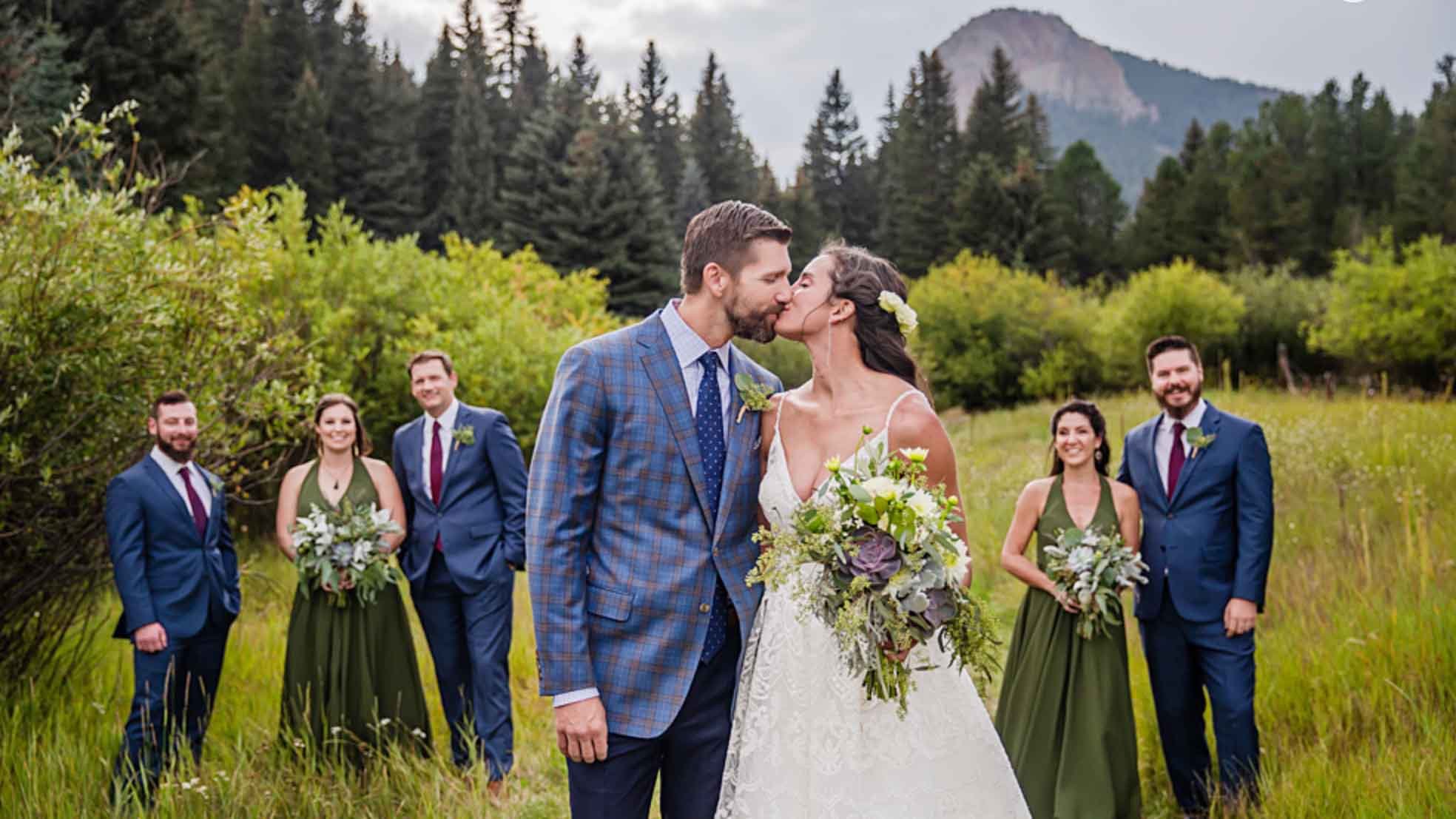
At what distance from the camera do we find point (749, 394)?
340 cm

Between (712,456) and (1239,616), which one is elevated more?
(712,456)

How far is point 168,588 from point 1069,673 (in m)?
4.57

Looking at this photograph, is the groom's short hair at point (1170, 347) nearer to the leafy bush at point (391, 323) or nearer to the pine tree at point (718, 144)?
the leafy bush at point (391, 323)

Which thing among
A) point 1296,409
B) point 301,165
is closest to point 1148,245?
point 301,165

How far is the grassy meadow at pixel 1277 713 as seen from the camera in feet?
16.1

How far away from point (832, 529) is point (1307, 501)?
8.24 meters

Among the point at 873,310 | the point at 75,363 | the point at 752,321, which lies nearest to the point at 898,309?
the point at 873,310

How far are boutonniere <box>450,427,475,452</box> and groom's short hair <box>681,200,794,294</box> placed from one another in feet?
11.8

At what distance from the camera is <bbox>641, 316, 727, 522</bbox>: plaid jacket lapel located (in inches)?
127

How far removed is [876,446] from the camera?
132 inches

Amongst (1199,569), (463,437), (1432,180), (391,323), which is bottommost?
(1199,569)

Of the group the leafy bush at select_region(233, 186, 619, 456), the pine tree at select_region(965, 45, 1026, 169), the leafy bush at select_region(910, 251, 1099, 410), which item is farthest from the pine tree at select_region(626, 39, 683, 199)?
the leafy bush at select_region(233, 186, 619, 456)

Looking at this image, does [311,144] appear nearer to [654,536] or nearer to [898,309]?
[898,309]

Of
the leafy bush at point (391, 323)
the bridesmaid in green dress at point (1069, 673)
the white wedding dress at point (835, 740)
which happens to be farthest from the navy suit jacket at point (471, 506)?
the leafy bush at point (391, 323)
